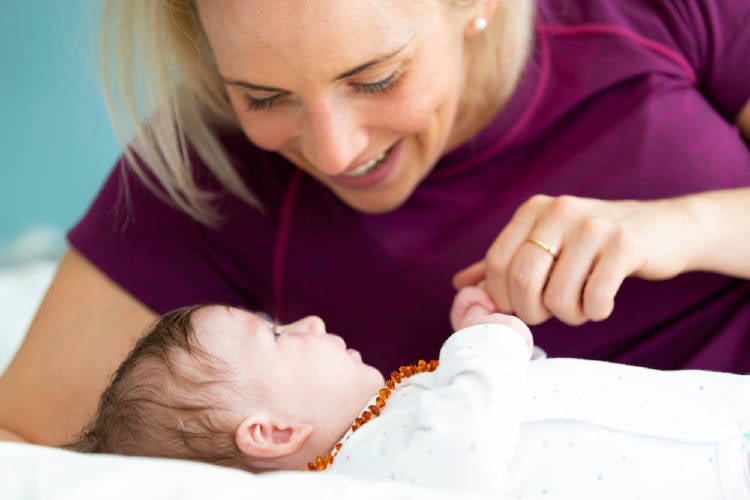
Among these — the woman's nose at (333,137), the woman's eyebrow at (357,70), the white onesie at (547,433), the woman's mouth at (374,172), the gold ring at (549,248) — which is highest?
the woman's eyebrow at (357,70)

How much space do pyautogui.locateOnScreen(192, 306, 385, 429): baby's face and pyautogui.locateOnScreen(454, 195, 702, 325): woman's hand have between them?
0.20 meters

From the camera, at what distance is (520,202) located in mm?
1264

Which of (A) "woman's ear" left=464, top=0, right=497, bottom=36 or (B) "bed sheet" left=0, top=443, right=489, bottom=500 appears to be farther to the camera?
(A) "woman's ear" left=464, top=0, right=497, bottom=36

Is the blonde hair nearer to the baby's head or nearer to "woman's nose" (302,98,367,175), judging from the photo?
"woman's nose" (302,98,367,175)

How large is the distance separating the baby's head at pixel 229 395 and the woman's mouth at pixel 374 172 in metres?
0.26

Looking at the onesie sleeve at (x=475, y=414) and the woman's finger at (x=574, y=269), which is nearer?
the onesie sleeve at (x=475, y=414)

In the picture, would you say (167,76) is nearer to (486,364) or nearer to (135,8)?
(135,8)

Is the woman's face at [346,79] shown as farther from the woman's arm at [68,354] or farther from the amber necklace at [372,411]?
the woman's arm at [68,354]

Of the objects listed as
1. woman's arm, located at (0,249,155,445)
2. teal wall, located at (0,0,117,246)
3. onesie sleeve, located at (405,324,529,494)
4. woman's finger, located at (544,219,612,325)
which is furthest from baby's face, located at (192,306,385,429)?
teal wall, located at (0,0,117,246)

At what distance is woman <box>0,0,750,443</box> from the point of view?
108cm

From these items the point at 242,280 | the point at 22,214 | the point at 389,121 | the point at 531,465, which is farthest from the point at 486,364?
the point at 22,214

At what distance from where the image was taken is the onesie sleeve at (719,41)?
4.12 ft

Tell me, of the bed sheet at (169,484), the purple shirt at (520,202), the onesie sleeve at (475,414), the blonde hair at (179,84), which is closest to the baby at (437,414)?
the onesie sleeve at (475,414)

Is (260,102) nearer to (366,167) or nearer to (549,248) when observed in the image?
(366,167)
